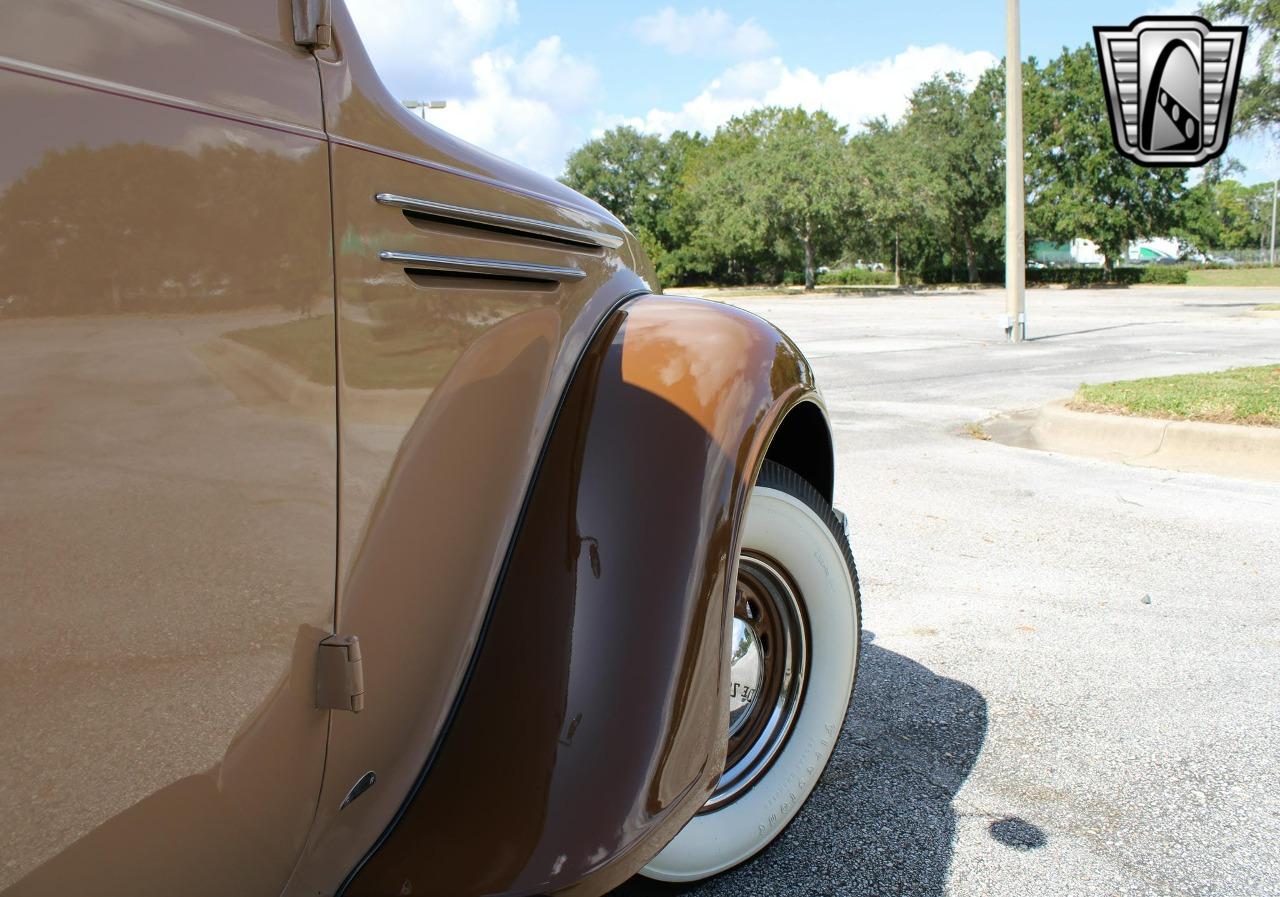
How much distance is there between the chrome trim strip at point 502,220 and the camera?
4.43ft

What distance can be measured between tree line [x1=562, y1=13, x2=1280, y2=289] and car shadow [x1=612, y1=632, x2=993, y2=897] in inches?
1453

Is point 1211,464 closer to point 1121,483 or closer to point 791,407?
point 1121,483

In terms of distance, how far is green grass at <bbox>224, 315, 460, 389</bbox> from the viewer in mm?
1166

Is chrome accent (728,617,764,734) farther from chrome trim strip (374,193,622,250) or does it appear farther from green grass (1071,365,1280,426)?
green grass (1071,365,1280,426)

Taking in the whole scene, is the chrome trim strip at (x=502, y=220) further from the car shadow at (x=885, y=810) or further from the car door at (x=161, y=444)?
the car shadow at (x=885, y=810)

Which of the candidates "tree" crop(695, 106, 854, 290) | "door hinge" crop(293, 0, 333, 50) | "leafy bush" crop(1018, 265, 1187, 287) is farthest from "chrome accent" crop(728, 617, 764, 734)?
"leafy bush" crop(1018, 265, 1187, 287)

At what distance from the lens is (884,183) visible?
4256cm

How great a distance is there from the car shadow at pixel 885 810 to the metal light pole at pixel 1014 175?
12066mm

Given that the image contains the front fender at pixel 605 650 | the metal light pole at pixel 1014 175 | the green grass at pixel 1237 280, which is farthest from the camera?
the green grass at pixel 1237 280

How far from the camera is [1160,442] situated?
650 centimetres

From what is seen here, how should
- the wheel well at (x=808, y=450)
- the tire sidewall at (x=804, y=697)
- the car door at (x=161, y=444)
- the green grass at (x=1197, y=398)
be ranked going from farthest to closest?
the green grass at (x=1197, y=398)
the wheel well at (x=808, y=450)
the tire sidewall at (x=804, y=697)
the car door at (x=161, y=444)

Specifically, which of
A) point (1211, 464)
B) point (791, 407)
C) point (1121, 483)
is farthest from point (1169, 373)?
point (791, 407)

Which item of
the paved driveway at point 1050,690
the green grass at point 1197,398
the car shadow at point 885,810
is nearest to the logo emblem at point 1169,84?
the green grass at point 1197,398

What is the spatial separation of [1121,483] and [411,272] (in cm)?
536
